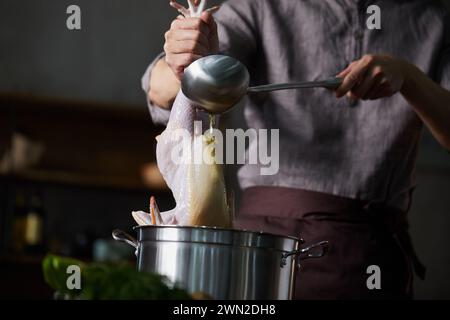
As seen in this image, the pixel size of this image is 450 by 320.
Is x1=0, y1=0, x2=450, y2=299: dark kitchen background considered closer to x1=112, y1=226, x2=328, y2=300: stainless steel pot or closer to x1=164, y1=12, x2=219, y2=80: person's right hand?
x1=164, y1=12, x2=219, y2=80: person's right hand

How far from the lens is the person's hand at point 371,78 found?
1.15 metres

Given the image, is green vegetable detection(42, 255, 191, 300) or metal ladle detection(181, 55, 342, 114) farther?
metal ladle detection(181, 55, 342, 114)

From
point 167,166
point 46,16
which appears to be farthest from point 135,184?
point 167,166

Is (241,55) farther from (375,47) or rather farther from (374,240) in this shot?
(374,240)

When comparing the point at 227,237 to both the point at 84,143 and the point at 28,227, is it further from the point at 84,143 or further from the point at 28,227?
the point at 84,143

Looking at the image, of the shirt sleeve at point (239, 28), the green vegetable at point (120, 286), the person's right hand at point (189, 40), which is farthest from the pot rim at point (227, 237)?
the shirt sleeve at point (239, 28)

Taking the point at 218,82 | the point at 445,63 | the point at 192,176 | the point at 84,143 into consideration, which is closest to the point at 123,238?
the point at 192,176

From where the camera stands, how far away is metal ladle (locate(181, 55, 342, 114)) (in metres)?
1.00

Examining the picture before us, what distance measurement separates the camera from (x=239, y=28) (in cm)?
150

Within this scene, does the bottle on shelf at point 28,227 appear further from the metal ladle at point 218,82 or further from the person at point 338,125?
the metal ladle at point 218,82

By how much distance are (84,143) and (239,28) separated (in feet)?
6.83

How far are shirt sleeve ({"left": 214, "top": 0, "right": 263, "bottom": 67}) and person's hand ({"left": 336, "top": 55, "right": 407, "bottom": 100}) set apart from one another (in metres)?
0.34

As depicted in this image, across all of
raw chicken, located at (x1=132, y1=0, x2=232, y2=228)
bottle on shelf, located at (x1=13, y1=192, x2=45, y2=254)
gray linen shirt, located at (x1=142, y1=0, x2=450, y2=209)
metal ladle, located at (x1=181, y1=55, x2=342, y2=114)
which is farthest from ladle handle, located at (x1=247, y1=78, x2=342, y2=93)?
bottle on shelf, located at (x1=13, y1=192, x2=45, y2=254)

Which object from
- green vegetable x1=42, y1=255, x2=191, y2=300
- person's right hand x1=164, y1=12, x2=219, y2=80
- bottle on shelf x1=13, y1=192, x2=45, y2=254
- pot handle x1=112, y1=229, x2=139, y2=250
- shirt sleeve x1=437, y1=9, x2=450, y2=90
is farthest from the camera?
bottle on shelf x1=13, y1=192, x2=45, y2=254
